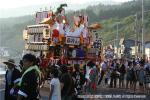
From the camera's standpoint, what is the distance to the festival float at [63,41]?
83.8ft

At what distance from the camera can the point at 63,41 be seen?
2547 centimetres

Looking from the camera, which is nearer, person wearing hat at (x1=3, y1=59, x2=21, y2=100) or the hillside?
person wearing hat at (x1=3, y1=59, x2=21, y2=100)

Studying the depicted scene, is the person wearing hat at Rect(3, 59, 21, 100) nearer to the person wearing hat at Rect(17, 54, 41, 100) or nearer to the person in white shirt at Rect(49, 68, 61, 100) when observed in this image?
the person in white shirt at Rect(49, 68, 61, 100)

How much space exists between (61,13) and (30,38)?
2.84 metres

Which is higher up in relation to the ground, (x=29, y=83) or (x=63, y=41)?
(x=63, y=41)

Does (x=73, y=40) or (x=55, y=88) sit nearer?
(x=55, y=88)

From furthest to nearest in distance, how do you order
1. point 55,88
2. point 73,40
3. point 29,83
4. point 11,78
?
1. point 73,40
2. point 11,78
3. point 55,88
4. point 29,83

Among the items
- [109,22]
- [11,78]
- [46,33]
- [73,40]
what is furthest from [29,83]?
[109,22]

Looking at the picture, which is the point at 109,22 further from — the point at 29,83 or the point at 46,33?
the point at 29,83

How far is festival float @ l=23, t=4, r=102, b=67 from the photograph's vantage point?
25.5m

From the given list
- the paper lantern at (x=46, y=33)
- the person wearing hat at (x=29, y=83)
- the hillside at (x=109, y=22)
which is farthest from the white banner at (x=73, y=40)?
the hillside at (x=109, y=22)

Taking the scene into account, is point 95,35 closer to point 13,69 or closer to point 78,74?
point 78,74

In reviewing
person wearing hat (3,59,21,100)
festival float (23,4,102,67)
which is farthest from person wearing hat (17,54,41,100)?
festival float (23,4,102,67)

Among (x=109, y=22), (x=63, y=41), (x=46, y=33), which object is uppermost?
(x=109, y=22)
